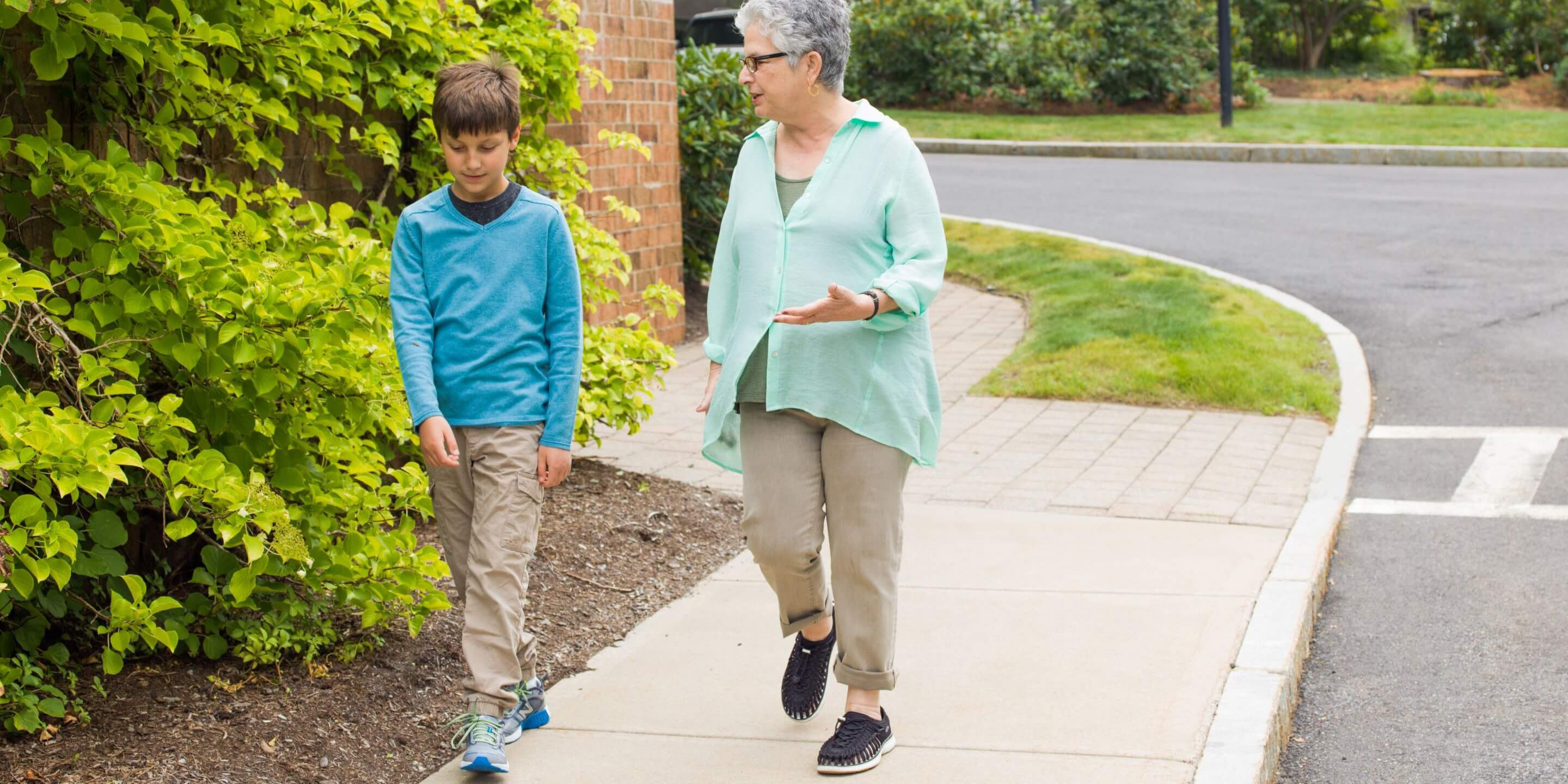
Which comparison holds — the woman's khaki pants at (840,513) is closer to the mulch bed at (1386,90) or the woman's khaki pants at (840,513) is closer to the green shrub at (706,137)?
the green shrub at (706,137)

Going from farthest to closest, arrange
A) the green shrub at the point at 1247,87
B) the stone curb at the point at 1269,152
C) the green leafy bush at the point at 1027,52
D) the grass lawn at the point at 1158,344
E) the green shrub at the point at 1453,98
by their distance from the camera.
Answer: the green shrub at the point at 1247,87, the green leafy bush at the point at 1027,52, the green shrub at the point at 1453,98, the stone curb at the point at 1269,152, the grass lawn at the point at 1158,344

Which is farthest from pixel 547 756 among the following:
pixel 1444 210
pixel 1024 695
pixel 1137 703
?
pixel 1444 210

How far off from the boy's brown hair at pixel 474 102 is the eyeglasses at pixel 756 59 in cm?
55

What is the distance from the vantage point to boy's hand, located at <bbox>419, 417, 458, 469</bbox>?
11.1ft

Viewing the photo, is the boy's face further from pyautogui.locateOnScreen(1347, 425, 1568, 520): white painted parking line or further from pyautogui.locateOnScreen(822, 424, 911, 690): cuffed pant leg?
pyautogui.locateOnScreen(1347, 425, 1568, 520): white painted parking line

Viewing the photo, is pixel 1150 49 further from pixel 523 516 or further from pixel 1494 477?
pixel 523 516

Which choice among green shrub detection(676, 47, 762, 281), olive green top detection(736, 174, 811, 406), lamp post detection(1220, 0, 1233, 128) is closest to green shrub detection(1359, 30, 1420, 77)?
lamp post detection(1220, 0, 1233, 128)

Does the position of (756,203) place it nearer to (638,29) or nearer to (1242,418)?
(1242,418)

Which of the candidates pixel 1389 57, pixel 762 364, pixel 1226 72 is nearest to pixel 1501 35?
pixel 1389 57

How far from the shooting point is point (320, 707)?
3.74 m

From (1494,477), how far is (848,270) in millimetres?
4286

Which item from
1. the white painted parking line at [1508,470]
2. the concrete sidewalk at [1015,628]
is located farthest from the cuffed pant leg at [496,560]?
the white painted parking line at [1508,470]

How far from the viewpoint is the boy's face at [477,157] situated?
345cm

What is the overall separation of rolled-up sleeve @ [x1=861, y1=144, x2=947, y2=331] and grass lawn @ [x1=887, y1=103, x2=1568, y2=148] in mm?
17583
